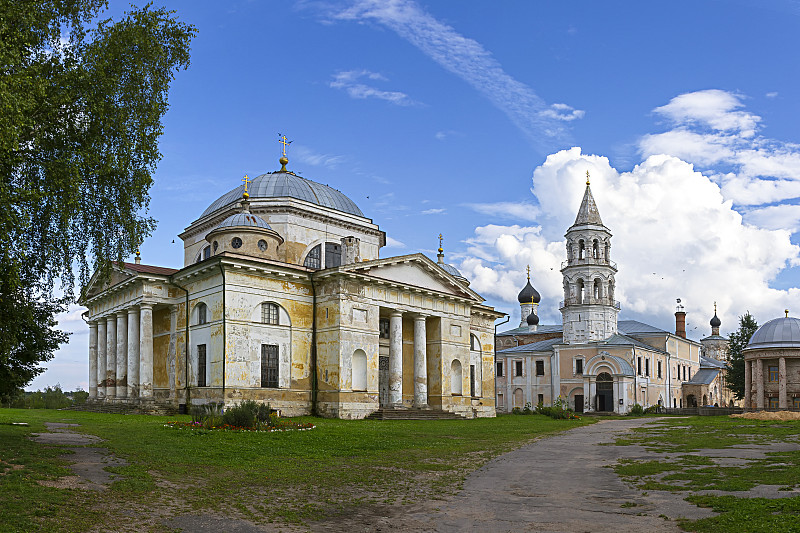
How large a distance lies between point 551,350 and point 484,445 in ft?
153

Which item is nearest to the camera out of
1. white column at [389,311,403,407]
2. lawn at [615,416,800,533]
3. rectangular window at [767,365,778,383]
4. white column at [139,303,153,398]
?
lawn at [615,416,800,533]

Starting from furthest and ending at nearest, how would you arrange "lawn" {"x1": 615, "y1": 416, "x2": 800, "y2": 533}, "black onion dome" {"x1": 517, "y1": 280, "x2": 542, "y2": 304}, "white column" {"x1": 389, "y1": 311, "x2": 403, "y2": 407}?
"black onion dome" {"x1": 517, "y1": 280, "x2": 542, "y2": 304}
"white column" {"x1": 389, "y1": 311, "x2": 403, "y2": 407}
"lawn" {"x1": 615, "y1": 416, "x2": 800, "y2": 533}

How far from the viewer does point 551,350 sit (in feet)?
214

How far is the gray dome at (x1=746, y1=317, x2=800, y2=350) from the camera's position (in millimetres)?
45281

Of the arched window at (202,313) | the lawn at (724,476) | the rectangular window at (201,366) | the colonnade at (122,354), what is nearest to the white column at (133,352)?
the colonnade at (122,354)

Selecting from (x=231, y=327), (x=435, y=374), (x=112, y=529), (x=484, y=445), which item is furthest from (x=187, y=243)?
(x=112, y=529)

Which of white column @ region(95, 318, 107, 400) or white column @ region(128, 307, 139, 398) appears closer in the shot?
white column @ region(128, 307, 139, 398)

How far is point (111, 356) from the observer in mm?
37125

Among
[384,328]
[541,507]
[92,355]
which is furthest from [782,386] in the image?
[92,355]

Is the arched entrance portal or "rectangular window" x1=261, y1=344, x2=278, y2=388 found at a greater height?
"rectangular window" x1=261, y1=344, x2=278, y2=388

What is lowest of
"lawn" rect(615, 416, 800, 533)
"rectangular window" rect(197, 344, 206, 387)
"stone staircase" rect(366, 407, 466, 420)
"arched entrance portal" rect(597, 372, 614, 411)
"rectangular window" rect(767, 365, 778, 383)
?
"arched entrance portal" rect(597, 372, 614, 411)

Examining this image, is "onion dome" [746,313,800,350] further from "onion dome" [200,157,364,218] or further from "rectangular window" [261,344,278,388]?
"rectangular window" [261,344,278,388]

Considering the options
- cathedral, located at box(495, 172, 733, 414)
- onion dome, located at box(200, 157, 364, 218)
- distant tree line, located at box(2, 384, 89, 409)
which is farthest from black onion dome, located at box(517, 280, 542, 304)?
distant tree line, located at box(2, 384, 89, 409)

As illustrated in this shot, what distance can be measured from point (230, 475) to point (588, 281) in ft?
184
